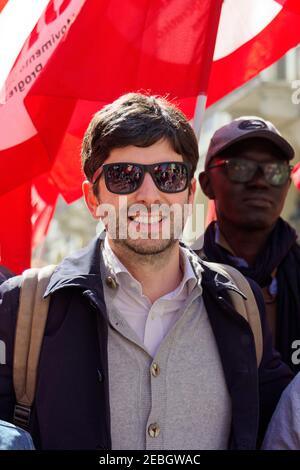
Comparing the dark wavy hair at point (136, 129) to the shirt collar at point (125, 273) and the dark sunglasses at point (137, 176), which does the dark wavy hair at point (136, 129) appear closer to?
the dark sunglasses at point (137, 176)

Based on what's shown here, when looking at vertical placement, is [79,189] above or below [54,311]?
above

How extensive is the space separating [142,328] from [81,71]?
5.61 feet

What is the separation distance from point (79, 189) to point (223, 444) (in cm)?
202

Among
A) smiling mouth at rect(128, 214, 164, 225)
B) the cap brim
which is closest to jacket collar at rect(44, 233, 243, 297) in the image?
smiling mouth at rect(128, 214, 164, 225)

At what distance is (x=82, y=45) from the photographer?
165 inches

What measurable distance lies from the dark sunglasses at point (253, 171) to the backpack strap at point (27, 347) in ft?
5.12

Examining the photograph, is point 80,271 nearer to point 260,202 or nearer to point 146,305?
point 146,305

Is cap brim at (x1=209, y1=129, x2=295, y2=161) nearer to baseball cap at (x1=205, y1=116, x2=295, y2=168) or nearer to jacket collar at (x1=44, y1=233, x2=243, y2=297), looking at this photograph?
baseball cap at (x1=205, y1=116, x2=295, y2=168)

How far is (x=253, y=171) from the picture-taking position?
4.09 m

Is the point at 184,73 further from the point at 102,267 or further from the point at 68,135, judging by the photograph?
the point at 102,267

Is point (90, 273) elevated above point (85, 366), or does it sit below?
above

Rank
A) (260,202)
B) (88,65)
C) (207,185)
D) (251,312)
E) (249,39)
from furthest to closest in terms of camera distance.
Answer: (249,39) → (207,185) → (88,65) → (260,202) → (251,312)

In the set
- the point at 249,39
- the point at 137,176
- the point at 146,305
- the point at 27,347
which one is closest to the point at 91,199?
the point at 137,176
